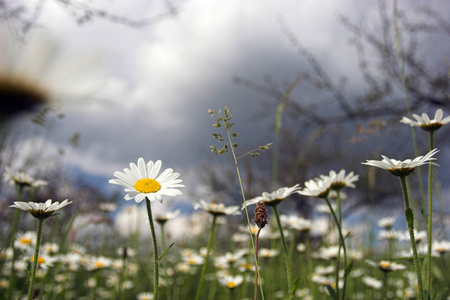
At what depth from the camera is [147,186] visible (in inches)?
33.9

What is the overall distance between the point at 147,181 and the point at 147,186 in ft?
0.10

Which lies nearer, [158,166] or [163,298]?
[158,166]

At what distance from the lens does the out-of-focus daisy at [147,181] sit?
81 centimetres

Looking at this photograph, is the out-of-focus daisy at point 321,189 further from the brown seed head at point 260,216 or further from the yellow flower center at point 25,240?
the yellow flower center at point 25,240

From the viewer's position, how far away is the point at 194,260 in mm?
2482

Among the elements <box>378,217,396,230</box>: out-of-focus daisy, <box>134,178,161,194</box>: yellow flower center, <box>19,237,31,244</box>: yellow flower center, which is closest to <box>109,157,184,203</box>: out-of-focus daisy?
<box>134,178,161,194</box>: yellow flower center

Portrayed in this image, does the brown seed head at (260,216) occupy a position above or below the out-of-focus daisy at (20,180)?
below

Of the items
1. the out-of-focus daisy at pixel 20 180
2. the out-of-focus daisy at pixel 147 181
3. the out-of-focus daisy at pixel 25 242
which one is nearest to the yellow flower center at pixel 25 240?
the out-of-focus daisy at pixel 25 242

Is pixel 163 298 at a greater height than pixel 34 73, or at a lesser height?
lesser

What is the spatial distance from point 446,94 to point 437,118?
11.0 ft

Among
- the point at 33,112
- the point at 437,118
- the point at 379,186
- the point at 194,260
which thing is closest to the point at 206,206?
the point at 33,112

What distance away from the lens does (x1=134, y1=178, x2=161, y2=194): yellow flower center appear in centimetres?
85

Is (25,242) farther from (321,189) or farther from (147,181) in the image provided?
(321,189)

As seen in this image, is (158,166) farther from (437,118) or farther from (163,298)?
(163,298)
